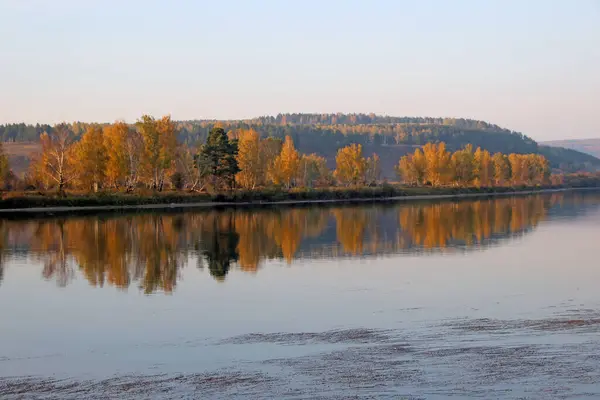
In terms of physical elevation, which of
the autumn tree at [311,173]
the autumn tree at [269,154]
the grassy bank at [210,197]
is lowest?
the grassy bank at [210,197]

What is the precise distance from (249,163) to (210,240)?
173ft

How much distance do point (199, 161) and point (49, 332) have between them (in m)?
67.2

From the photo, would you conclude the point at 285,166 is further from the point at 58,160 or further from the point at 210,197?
the point at 58,160

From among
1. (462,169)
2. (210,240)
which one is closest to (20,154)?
(462,169)

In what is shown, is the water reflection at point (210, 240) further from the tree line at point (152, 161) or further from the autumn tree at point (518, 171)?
the autumn tree at point (518, 171)

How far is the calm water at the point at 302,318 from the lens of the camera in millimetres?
11312

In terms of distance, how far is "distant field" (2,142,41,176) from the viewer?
454ft

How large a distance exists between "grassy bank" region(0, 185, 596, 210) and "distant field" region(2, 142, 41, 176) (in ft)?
208

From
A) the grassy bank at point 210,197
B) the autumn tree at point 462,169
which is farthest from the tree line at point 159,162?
the autumn tree at point 462,169

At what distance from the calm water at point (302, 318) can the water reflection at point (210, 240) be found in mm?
203

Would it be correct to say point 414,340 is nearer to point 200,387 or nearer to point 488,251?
point 200,387

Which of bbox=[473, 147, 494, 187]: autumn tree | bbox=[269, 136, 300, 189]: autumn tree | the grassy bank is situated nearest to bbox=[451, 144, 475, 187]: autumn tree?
bbox=[473, 147, 494, 187]: autumn tree

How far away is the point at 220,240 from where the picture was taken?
36.8 meters

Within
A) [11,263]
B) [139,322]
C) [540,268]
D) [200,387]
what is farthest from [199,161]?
[200,387]
